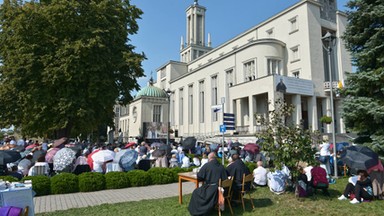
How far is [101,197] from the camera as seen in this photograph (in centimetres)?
977

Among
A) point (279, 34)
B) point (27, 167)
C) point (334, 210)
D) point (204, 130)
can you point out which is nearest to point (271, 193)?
point (334, 210)

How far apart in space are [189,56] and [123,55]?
163 ft

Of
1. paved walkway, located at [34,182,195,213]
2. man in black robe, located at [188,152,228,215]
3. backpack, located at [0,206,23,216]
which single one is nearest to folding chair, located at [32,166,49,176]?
paved walkway, located at [34,182,195,213]

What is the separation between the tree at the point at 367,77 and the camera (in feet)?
35.2

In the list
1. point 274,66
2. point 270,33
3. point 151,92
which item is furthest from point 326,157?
point 151,92

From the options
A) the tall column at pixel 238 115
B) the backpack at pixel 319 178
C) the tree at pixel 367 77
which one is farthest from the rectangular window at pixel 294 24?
the backpack at pixel 319 178

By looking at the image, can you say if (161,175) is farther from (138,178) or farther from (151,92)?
(151,92)

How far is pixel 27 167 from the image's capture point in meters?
12.3

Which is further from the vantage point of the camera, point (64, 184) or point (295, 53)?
point (295, 53)

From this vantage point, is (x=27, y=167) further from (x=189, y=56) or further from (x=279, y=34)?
(x=189, y=56)

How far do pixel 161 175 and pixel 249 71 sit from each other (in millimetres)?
28785

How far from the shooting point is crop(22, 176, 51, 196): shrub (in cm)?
998

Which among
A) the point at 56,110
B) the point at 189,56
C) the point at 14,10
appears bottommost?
the point at 56,110

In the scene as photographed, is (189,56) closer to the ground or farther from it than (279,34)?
farther from it
